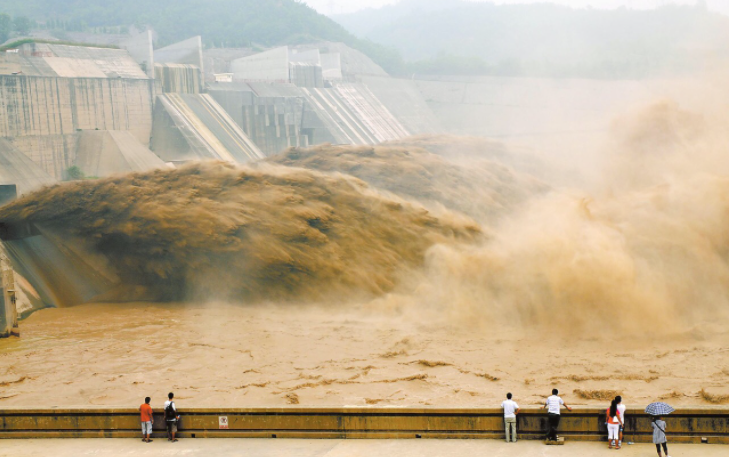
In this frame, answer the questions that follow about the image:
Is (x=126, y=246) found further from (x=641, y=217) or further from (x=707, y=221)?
(x=707, y=221)

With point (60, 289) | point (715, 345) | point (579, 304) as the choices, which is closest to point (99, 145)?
point (60, 289)

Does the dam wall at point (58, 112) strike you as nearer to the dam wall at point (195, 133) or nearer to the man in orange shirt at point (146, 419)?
A: the dam wall at point (195, 133)

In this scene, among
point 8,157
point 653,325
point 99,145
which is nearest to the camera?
point 653,325

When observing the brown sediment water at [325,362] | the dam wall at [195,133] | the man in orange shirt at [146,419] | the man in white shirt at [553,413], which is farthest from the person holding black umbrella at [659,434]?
the dam wall at [195,133]

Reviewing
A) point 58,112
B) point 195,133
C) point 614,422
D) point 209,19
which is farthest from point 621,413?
point 209,19

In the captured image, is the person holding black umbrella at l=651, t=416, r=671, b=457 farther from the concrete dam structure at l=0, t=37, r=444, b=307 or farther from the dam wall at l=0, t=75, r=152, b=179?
the dam wall at l=0, t=75, r=152, b=179
